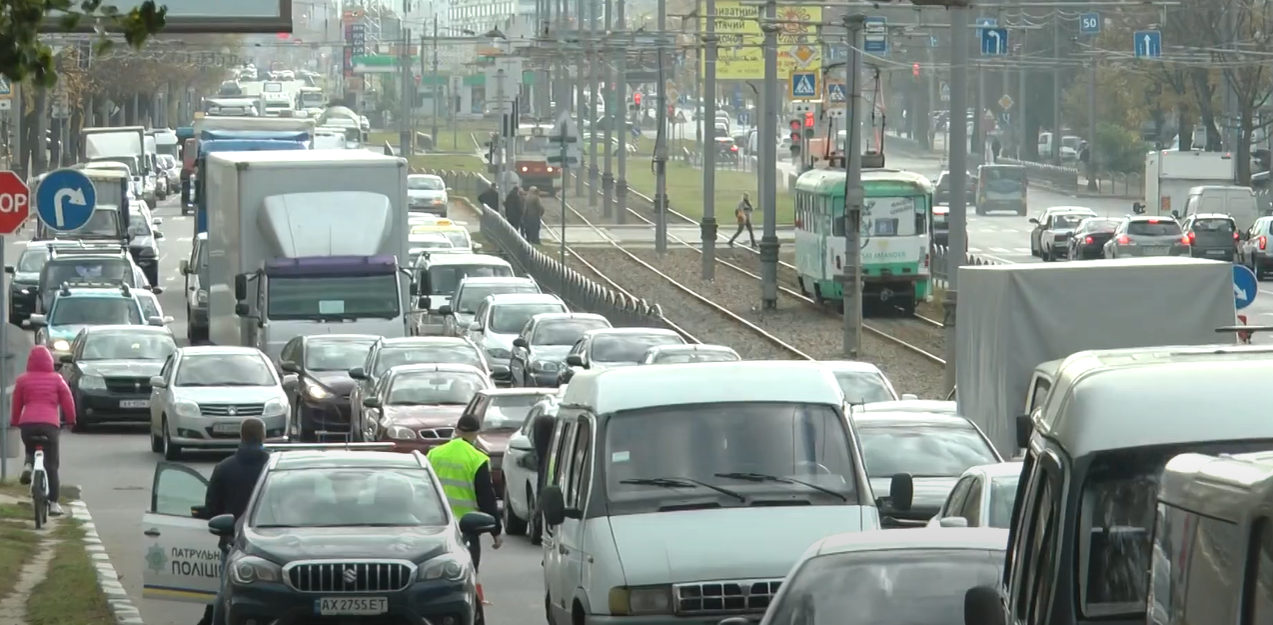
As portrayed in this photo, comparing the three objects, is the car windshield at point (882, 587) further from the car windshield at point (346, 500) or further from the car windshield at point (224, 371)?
the car windshield at point (224, 371)

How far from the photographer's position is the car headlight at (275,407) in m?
27.5

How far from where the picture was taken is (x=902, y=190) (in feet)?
156

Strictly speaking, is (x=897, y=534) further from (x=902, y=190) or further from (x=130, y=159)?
(x=130, y=159)

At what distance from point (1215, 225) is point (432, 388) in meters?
37.3

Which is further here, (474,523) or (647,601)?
(474,523)

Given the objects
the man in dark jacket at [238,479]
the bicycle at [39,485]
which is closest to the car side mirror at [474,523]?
the man in dark jacket at [238,479]

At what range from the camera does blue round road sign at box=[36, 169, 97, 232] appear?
22.4 m

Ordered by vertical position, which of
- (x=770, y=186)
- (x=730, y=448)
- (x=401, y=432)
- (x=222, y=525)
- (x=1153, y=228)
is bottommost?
(x=1153, y=228)

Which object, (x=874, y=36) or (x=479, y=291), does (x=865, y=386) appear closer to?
(x=479, y=291)

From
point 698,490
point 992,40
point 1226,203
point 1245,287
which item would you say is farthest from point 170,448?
point 1226,203

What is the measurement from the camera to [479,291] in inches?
1674

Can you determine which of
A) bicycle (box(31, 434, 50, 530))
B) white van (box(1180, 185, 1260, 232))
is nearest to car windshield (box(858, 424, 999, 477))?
bicycle (box(31, 434, 50, 530))

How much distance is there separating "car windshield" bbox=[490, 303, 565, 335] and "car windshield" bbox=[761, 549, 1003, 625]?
97.2 feet

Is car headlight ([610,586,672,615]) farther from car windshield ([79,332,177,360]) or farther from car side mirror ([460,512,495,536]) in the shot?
car windshield ([79,332,177,360])
